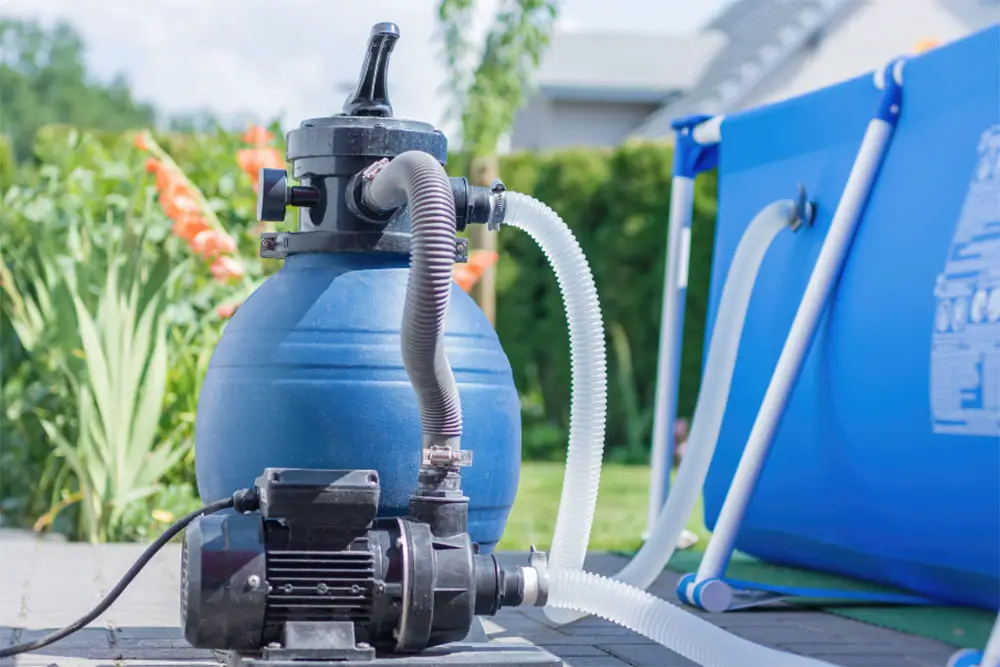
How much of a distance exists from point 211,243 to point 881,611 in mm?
2664

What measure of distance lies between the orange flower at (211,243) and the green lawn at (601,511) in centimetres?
145

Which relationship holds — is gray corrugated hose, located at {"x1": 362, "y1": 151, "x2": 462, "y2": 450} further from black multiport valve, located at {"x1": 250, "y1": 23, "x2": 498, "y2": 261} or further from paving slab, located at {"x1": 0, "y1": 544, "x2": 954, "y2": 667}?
paving slab, located at {"x1": 0, "y1": 544, "x2": 954, "y2": 667}

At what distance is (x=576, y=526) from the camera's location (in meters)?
2.81

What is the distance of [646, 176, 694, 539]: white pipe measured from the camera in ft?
13.7

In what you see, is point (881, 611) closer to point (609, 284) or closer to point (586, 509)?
point (586, 509)

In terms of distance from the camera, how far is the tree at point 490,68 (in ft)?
21.9

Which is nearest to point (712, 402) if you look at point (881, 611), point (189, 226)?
point (881, 611)

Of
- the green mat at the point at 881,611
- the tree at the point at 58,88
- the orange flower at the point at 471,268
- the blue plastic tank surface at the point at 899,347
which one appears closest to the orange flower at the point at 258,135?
the orange flower at the point at 471,268

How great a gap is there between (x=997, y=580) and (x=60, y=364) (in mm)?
3097

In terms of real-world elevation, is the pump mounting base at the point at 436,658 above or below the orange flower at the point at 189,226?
below

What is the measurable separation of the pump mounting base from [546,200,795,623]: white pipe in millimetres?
1236

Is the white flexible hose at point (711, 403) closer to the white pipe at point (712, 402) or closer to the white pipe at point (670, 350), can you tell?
the white pipe at point (712, 402)

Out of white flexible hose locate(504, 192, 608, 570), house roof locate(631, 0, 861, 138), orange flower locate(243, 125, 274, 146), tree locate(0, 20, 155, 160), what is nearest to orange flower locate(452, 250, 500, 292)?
orange flower locate(243, 125, 274, 146)

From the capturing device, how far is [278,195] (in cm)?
248
